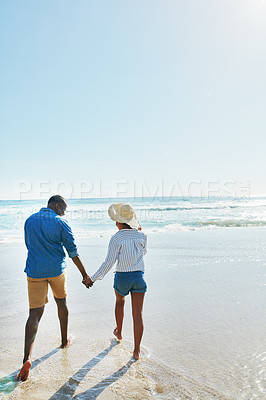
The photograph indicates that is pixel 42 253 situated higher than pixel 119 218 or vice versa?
pixel 119 218

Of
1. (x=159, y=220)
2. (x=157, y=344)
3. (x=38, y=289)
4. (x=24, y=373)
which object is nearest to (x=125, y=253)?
(x=38, y=289)

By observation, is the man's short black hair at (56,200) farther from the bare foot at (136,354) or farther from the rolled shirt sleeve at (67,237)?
the bare foot at (136,354)

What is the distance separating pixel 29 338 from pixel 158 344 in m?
1.44

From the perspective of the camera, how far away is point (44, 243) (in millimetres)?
3193

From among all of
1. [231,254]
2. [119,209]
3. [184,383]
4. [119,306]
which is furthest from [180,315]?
[231,254]

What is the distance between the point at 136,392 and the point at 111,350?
85 cm

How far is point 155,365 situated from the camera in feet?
10.1

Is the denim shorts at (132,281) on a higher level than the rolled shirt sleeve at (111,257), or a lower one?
lower

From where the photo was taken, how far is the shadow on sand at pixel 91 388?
2562mm

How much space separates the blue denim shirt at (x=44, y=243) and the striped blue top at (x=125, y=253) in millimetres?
476

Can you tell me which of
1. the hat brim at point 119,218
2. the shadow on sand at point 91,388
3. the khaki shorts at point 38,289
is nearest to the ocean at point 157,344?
the shadow on sand at point 91,388

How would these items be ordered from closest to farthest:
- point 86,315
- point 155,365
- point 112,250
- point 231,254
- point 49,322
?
point 155,365, point 112,250, point 49,322, point 86,315, point 231,254

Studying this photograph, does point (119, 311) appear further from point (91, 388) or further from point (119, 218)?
point (119, 218)

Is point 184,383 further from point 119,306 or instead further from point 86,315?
point 86,315
